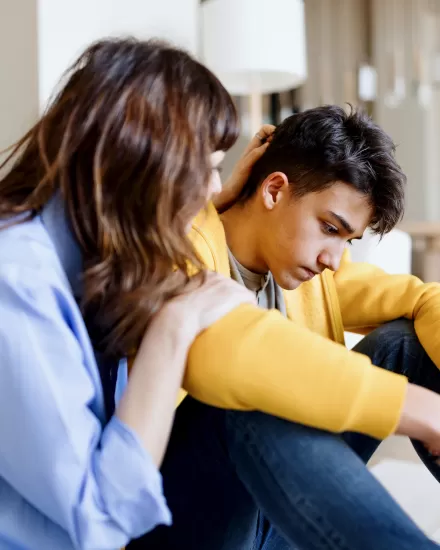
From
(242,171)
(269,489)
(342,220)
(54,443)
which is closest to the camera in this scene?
(54,443)

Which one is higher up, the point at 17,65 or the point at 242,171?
the point at 17,65

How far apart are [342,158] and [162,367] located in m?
0.62

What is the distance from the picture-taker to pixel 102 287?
0.72 meters

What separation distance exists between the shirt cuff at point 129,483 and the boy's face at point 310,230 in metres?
0.59

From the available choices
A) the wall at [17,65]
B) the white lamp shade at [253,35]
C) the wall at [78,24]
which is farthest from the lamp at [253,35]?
the wall at [17,65]

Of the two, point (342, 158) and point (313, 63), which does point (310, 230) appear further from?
point (313, 63)

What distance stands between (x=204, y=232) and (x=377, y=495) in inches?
19.7

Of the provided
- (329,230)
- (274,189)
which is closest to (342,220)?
(329,230)

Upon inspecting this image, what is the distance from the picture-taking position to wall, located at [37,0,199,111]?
6.54ft

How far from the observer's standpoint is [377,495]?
27.7 inches

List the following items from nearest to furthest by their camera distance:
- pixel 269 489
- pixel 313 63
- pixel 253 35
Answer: pixel 269 489 → pixel 253 35 → pixel 313 63

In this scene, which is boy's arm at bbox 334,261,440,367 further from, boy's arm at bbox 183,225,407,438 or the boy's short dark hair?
boy's arm at bbox 183,225,407,438

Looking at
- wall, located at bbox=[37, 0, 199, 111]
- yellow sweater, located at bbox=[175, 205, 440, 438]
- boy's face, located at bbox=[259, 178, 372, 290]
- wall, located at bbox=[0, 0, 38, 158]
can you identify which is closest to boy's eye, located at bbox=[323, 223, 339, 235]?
boy's face, located at bbox=[259, 178, 372, 290]

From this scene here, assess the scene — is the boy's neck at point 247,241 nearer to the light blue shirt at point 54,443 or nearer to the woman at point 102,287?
the woman at point 102,287
